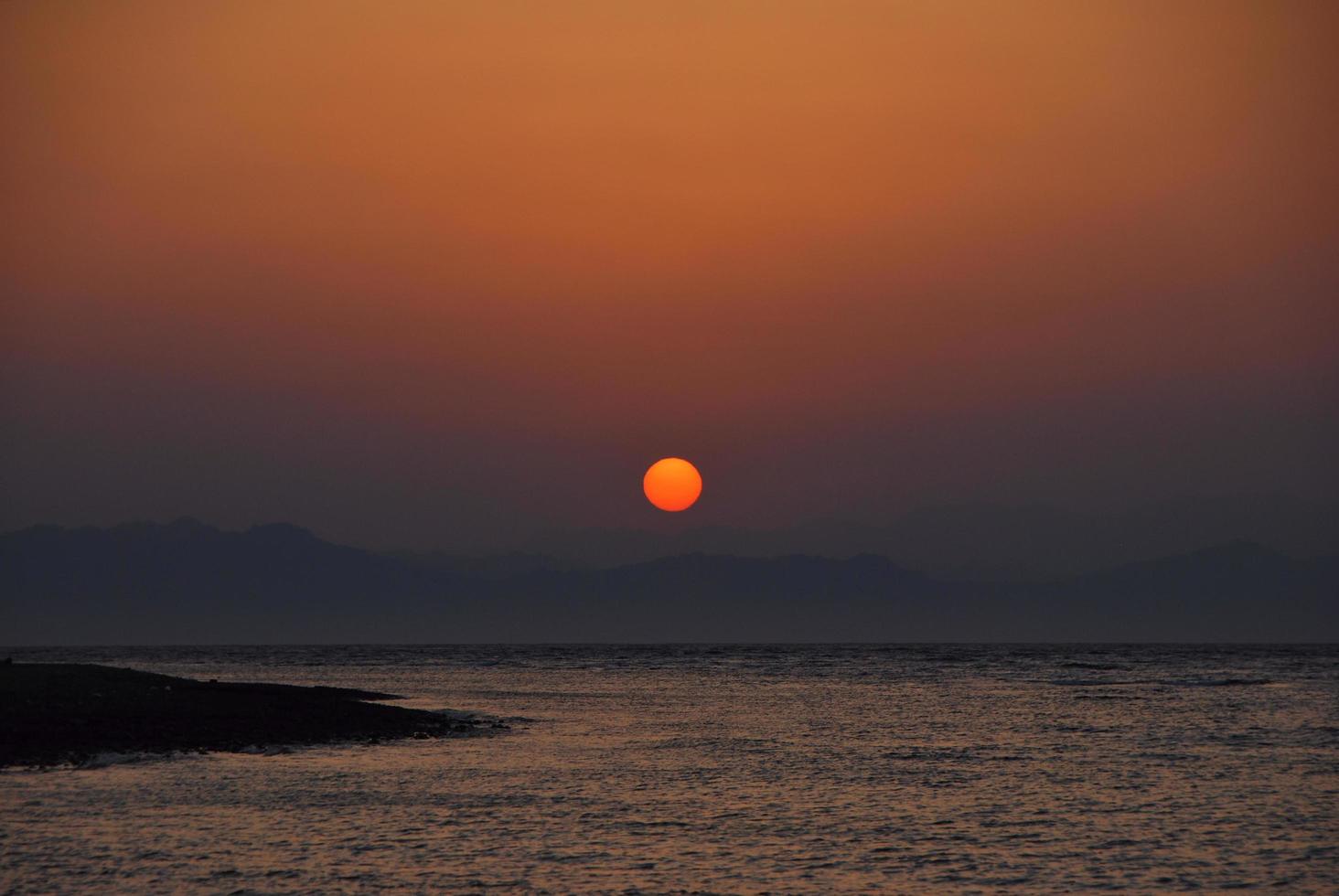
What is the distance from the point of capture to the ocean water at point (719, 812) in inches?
1158

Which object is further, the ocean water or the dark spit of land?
the dark spit of land

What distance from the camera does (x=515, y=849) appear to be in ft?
105

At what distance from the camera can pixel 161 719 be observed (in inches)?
2243

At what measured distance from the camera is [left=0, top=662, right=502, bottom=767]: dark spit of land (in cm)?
4916

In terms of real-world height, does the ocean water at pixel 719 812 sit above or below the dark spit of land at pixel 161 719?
below

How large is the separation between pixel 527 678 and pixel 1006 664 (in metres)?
81.4

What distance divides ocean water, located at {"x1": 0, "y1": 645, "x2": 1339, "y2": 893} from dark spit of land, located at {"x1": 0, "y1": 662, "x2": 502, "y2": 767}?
3195mm

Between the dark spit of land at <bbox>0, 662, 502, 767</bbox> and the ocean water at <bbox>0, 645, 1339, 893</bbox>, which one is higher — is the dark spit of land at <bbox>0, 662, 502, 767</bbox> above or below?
above

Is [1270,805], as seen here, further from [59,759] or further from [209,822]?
[59,759]

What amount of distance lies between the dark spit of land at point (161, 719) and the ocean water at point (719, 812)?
10.5 ft

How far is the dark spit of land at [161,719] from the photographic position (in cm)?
4916

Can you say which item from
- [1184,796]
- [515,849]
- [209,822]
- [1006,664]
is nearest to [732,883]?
[515,849]

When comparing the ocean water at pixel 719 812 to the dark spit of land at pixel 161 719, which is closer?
the ocean water at pixel 719 812

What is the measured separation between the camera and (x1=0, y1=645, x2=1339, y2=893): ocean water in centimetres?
2942
